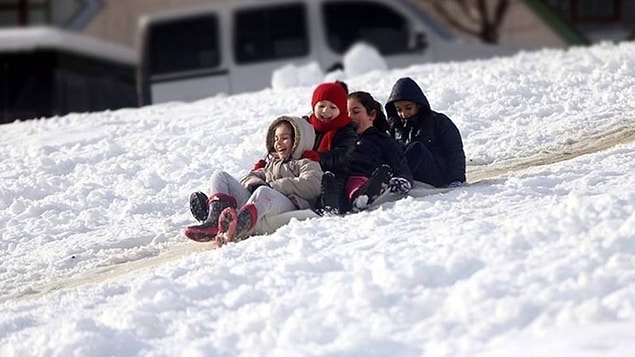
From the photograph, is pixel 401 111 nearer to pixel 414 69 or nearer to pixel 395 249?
pixel 395 249

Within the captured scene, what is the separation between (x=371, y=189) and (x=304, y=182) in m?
0.43

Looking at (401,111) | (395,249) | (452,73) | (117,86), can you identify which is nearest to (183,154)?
(401,111)

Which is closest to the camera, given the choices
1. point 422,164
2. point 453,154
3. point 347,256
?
point 347,256

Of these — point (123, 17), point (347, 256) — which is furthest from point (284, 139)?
point (123, 17)

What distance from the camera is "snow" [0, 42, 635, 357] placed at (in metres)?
5.90

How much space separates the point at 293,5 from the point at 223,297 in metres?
10.00

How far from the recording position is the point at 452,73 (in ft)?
44.2

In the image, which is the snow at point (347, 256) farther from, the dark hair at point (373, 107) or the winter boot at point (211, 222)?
the dark hair at point (373, 107)

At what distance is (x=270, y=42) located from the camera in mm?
16484

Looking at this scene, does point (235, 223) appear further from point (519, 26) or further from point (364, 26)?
point (519, 26)

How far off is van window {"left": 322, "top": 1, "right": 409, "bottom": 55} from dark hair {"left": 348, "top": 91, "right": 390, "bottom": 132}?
7.40 metres

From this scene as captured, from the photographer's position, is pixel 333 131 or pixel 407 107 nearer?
pixel 333 131

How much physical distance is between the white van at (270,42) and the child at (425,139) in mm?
7206

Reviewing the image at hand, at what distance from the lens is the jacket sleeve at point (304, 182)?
8258mm
